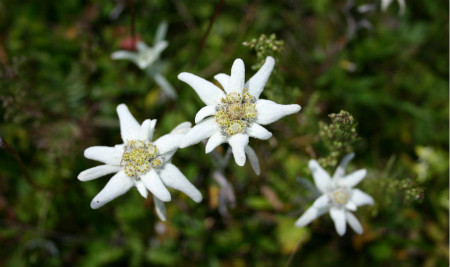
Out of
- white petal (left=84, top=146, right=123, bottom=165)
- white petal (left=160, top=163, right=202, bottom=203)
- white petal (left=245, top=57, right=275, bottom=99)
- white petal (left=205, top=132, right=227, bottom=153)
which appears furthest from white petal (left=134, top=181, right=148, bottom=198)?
white petal (left=245, top=57, right=275, bottom=99)

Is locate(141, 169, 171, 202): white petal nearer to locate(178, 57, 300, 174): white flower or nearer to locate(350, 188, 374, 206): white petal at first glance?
locate(178, 57, 300, 174): white flower

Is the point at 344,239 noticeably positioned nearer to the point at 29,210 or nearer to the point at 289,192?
the point at 289,192

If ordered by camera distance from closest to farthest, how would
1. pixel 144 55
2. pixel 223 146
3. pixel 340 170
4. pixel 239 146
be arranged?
pixel 239 146 < pixel 340 170 < pixel 223 146 < pixel 144 55

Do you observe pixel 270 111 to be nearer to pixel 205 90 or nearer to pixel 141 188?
pixel 205 90

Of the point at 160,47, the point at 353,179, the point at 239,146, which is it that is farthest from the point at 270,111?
the point at 160,47

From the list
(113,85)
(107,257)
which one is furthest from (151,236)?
(113,85)
